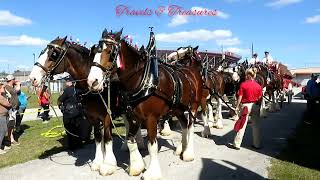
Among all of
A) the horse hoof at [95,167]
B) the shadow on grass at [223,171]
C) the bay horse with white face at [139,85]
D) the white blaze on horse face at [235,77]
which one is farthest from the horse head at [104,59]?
the white blaze on horse face at [235,77]

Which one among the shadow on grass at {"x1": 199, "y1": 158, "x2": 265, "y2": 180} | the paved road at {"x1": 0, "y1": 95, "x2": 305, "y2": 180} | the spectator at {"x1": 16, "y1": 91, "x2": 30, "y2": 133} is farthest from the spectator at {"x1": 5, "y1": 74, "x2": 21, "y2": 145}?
the shadow on grass at {"x1": 199, "y1": 158, "x2": 265, "y2": 180}

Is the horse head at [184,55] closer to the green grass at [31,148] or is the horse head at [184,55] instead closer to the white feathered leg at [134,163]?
the green grass at [31,148]

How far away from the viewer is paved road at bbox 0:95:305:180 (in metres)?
7.51

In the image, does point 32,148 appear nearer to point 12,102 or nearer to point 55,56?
point 12,102

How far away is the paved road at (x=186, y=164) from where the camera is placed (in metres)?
7.51

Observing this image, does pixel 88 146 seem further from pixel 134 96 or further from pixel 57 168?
pixel 134 96

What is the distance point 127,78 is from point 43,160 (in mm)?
3371

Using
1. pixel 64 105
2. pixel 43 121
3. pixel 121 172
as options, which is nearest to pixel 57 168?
pixel 121 172

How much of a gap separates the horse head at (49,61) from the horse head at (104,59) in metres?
1.14

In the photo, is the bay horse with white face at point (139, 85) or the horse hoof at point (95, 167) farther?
the horse hoof at point (95, 167)

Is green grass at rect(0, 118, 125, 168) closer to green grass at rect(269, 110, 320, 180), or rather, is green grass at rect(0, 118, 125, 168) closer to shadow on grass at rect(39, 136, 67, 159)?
shadow on grass at rect(39, 136, 67, 159)

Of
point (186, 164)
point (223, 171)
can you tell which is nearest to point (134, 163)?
point (186, 164)

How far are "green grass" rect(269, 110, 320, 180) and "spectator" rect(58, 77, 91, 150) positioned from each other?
15.2 feet

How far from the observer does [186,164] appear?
8.30 m
